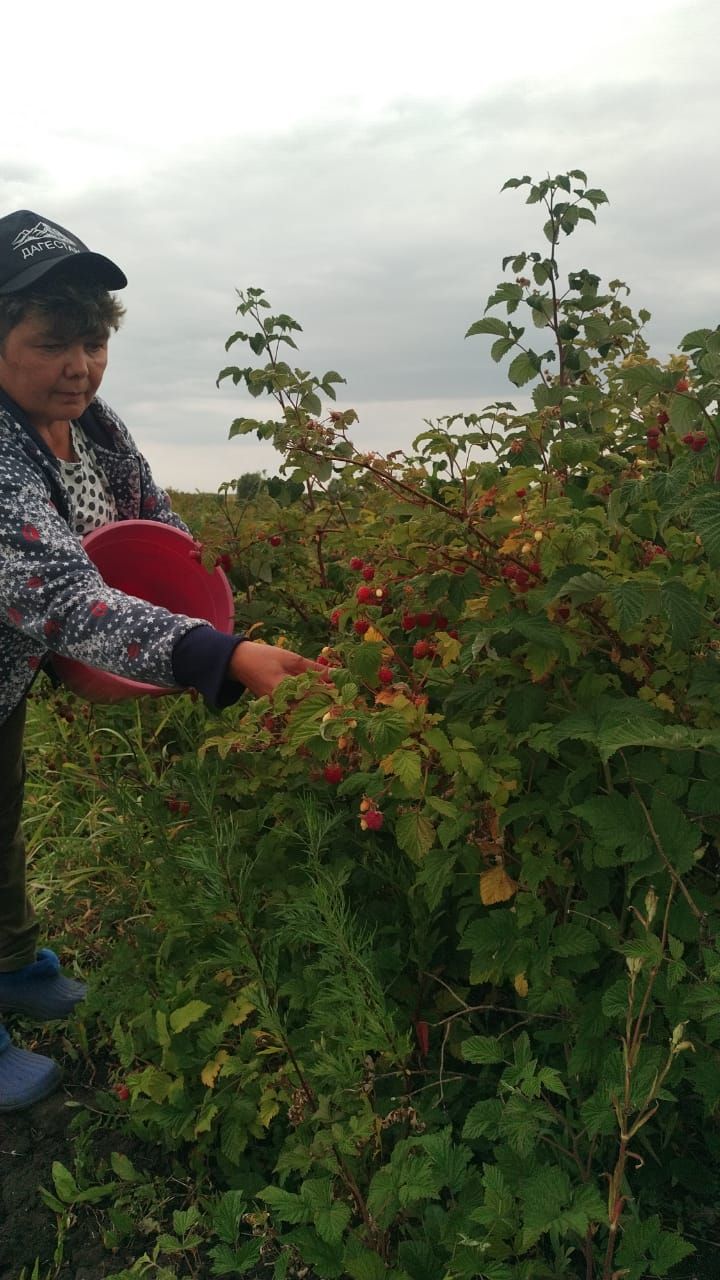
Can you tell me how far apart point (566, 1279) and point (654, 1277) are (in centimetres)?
22

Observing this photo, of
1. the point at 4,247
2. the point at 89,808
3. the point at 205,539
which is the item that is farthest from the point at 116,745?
the point at 4,247

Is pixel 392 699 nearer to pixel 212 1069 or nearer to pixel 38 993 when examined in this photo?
pixel 212 1069

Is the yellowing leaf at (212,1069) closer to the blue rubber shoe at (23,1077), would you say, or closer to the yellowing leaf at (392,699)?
the blue rubber shoe at (23,1077)

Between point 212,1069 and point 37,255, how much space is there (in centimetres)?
178

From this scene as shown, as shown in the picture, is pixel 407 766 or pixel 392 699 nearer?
pixel 407 766

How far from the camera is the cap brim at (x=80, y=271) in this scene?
85.8 inches

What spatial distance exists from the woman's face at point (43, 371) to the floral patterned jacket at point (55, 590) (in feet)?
0.17

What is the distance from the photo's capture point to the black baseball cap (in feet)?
7.20

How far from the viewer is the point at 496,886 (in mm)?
1623

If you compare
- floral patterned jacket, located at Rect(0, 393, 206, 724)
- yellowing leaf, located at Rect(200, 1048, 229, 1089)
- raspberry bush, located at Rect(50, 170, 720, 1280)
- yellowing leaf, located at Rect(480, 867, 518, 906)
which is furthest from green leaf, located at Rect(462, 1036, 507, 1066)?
floral patterned jacket, located at Rect(0, 393, 206, 724)

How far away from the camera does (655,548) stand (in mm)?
1727

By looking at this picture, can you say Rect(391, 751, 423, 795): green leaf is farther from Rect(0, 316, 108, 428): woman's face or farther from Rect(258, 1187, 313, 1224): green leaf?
Rect(0, 316, 108, 428): woman's face

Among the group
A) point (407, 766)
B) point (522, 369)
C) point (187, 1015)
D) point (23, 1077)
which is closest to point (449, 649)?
point (407, 766)

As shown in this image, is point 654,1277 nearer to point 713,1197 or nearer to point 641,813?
point 713,1197
